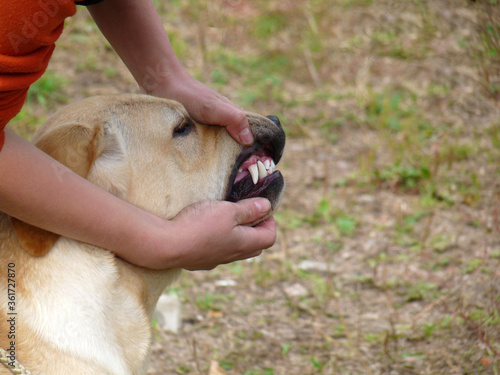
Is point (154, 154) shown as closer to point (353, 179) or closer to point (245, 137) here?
point (245, 137)

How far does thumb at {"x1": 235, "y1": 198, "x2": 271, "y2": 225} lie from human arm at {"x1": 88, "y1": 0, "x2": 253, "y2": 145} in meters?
0.33

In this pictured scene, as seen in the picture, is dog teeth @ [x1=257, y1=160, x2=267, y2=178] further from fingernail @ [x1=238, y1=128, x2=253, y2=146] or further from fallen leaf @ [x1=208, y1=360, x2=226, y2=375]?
fallen leaf @ [x1=208, y1=360, x2=226, y2=375]

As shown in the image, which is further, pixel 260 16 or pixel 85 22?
pixel 260 16

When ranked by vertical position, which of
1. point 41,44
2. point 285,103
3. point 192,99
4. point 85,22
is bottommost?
point 285,103

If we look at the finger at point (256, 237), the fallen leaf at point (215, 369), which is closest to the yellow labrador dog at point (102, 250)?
the finger at point (256, 237)

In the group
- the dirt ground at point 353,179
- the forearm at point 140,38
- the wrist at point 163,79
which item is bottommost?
the dirt ground at point 353,179

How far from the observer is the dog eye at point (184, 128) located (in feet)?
8.36

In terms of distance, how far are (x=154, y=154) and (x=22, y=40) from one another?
791 mm

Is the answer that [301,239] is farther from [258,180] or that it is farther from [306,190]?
[258,180]

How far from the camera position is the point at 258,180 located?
8.87ft

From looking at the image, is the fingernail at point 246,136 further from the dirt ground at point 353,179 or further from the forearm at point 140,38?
the dirt ground at point 353,179

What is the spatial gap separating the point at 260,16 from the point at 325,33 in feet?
3.01

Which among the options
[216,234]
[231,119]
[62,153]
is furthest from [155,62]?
[216,234]

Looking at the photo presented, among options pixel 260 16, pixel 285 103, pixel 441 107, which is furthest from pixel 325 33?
pixel 441 107
